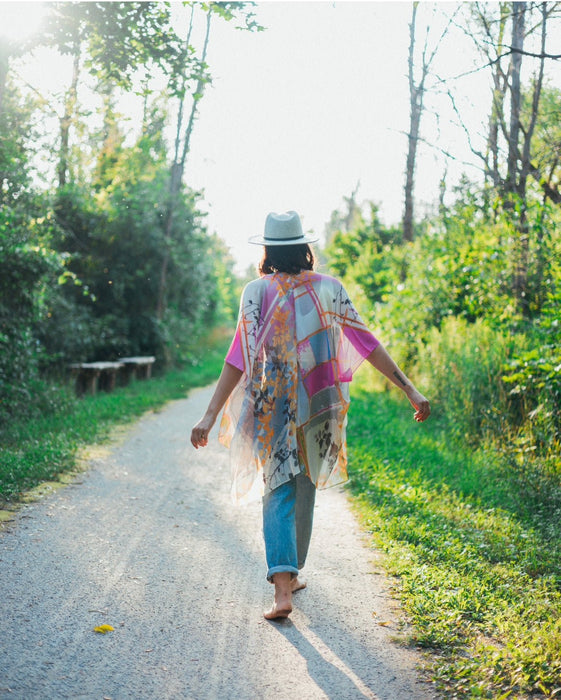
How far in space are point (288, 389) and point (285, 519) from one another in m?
0.66

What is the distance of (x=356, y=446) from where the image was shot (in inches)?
321

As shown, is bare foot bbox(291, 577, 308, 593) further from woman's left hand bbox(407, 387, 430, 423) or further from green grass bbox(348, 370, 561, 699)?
woman's left hand bbox(407, 387, 430, 423)

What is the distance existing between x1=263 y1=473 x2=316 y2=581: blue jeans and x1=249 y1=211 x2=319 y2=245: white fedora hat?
1.25 metres

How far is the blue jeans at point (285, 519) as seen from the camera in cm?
357

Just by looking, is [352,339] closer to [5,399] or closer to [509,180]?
[509,180]

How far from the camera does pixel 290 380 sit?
145 inches

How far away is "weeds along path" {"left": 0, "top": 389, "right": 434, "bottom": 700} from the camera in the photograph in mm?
2887

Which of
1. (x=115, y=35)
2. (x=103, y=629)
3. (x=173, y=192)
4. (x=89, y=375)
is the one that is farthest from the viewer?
(x=173, y=192)

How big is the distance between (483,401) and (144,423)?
4.81 meters

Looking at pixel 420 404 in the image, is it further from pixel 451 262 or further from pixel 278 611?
pixel 451 262

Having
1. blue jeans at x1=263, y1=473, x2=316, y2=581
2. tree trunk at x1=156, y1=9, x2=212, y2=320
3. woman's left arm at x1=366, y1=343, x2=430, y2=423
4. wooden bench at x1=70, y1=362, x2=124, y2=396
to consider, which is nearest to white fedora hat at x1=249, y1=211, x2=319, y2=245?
woman's left arm at x1=366, y1=343, x2=430, y2=423

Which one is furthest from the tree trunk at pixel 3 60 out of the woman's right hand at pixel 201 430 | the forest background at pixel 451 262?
the woman's right hand at pixel 201 430

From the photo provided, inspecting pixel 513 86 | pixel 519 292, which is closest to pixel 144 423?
pixel 519 292

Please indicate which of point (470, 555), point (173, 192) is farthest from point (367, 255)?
point (470, 555)
